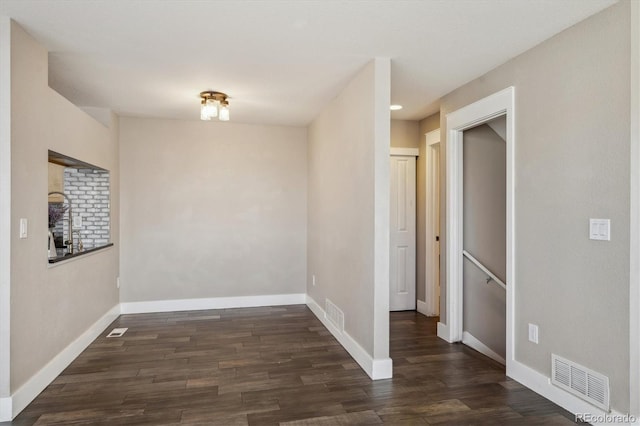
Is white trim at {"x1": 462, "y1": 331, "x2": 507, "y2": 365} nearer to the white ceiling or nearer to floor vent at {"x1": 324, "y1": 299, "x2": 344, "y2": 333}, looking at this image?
floor vent at {"x1": 324, "y1": 299, "x2": 344, "y2": 333}

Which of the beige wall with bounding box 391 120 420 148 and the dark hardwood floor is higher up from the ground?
the beige wall with bounding box 391 120 420 148

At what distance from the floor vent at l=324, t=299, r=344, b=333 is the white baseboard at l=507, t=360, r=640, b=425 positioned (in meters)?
1.50

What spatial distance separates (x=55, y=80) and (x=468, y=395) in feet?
14.1

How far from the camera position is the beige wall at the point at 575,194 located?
2234 millimetres

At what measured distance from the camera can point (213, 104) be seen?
4008 mm

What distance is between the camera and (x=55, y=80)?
3621 mm

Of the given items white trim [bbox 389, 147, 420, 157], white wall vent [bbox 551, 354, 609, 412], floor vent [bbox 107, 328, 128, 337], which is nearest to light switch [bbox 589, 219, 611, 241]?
white wall vent [bbox 551, 354, 609, 412]

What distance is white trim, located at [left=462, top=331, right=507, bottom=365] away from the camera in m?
3.57

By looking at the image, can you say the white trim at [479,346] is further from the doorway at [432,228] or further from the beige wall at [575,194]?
the doorway at [432,228]

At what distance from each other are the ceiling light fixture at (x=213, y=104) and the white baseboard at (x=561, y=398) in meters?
3.43
